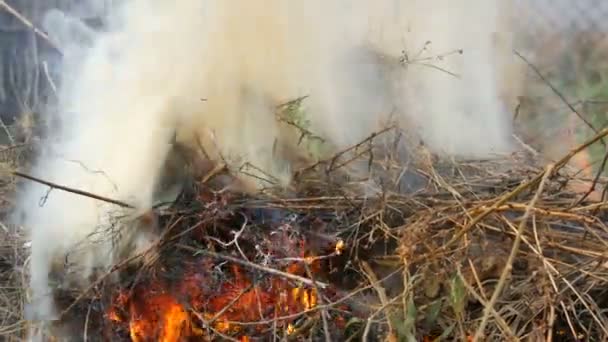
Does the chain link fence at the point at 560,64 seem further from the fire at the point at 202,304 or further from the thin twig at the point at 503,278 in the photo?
the thin twig at the point at 503,278

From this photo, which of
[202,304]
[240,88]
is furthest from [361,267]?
[240,88]

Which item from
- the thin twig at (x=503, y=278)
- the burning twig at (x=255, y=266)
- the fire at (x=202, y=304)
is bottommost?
the fire at (x=202, y=304)

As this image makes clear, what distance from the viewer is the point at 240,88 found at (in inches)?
137

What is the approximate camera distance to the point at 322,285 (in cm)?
266

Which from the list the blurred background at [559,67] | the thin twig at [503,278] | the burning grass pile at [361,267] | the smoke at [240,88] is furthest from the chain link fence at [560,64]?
the thin twig at [503,278]

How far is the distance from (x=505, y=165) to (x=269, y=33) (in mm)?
1431

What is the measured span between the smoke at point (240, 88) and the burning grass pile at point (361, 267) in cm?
26

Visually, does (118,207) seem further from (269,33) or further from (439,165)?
(439,165)

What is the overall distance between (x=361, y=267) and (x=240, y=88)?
3.96ft

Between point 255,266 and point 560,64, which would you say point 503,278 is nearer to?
point 255,266

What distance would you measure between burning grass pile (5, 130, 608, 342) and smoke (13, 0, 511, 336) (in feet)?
0.85

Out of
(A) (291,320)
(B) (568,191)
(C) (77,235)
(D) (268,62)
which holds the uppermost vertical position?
(D) (268,62)

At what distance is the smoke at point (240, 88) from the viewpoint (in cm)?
314

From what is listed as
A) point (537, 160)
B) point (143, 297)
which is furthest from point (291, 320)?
point (537, 160)
